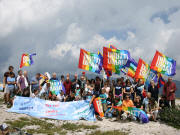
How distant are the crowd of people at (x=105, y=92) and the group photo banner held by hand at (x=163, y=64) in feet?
6.00

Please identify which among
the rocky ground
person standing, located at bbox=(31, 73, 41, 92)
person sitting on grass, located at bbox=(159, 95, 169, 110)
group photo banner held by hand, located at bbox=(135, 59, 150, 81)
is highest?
group photo banner held by hand, located at bbox=(135, 59, 150, 81)

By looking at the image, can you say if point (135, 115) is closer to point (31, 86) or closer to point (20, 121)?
point (20, 121)

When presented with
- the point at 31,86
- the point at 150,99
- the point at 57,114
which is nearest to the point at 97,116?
the point at 57,114

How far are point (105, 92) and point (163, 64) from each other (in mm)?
4962

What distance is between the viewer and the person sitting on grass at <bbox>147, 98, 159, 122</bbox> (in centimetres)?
1091

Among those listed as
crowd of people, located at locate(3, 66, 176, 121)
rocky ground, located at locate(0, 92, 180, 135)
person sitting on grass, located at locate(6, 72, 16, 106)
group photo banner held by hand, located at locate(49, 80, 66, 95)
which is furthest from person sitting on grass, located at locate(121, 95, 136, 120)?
person sitting on grass, located at locate(6, 72, 16, 106)

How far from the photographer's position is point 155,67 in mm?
13688

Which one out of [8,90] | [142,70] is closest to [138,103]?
[142,70]

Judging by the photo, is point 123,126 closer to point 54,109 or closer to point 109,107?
point 109,107

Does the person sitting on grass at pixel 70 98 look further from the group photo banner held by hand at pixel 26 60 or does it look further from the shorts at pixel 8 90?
the group photo banner held by hand at pixel 26 60

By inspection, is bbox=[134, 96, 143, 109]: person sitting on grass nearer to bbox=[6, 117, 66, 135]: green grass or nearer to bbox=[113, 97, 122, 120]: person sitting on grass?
bbox=[113, 97, 122, 120]: person sitting on grass

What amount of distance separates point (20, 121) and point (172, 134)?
25.7 ft

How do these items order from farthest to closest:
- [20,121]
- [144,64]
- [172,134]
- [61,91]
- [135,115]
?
[144,64], [61,91], [135,115], [20,121], [172,134]

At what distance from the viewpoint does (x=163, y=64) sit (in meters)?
13.7
